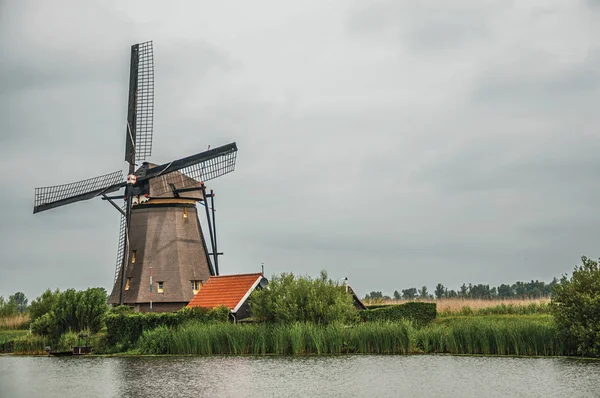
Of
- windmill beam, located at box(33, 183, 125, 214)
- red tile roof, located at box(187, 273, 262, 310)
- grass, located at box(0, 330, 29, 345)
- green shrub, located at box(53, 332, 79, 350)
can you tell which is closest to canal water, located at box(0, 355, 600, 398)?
red tile roof, located at box(187, 273, 262, 310)

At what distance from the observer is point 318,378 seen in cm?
1850

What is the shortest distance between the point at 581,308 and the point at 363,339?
6.61 m

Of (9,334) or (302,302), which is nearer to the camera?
(302,302)

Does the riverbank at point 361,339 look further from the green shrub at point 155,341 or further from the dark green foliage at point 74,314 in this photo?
the dark green foliage at point 74,314

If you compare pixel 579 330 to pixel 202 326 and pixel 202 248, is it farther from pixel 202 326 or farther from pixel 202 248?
pixel 202 248

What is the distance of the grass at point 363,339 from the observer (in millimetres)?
21812

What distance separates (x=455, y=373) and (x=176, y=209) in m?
17.9

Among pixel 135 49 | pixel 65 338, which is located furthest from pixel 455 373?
pixel 135 49

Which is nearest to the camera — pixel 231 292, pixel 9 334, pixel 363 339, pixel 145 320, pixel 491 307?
pixel 363 339

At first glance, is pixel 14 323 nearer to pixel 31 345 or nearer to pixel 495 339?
pixel 31 345

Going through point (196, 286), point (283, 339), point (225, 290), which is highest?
point (196, 286)

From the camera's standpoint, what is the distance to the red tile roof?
29.7 m

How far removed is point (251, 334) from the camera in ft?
82.5

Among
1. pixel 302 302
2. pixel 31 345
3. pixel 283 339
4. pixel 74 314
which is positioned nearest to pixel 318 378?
pixel 283 339
